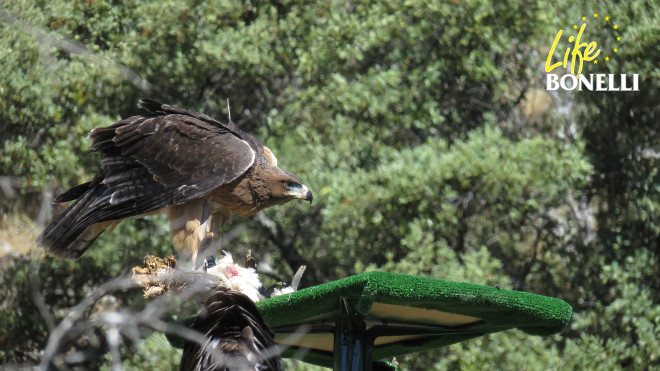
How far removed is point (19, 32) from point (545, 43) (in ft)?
15.2

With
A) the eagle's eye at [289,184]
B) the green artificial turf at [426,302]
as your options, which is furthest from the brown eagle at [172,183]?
the green artificial turf at [426,302]

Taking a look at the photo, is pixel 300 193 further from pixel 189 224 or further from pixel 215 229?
pixel 189 224

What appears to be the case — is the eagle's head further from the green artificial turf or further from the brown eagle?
the green artificial turf

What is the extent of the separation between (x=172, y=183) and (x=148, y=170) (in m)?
0.18

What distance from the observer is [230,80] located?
8.36 meters

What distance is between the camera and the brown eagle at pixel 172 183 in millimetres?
5188

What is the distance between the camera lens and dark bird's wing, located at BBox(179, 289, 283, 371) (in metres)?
2.62

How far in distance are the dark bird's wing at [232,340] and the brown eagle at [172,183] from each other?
2345 mm

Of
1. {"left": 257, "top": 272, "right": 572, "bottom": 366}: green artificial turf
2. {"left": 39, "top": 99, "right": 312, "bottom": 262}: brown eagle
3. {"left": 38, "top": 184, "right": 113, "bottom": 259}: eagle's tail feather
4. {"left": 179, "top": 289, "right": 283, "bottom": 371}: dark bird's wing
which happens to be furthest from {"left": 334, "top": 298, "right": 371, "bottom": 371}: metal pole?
{"left": 38, "top": 184, "right": 113, "bottom": 259}: eagle's tail feather

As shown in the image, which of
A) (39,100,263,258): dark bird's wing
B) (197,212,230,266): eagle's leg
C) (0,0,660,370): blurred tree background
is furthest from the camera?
(0,0,660,370): blurred tree background

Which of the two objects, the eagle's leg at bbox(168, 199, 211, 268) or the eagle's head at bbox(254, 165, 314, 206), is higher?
the eagle's head at bbox(254, 165, 314, 206)

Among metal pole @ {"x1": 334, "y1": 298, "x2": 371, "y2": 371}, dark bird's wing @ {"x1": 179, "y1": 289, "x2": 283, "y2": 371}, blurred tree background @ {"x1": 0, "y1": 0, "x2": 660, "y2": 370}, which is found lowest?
blurred tree background @ {"x1": 0, "y1": 0, "x2": 660, "y2": 370}

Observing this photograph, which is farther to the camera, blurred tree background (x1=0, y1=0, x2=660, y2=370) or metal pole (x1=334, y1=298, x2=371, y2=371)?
blurred tree background (x1=0, y1=0, x2=660, y2=370)

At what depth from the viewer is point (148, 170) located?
5391 mm
